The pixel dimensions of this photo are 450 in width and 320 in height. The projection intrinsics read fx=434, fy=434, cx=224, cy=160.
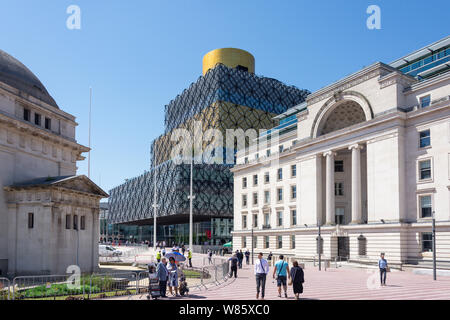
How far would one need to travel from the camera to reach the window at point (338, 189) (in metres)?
55.7

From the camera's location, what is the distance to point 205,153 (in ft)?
387

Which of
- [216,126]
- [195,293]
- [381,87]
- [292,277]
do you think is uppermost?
[216,126]

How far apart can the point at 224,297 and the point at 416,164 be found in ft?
97.4

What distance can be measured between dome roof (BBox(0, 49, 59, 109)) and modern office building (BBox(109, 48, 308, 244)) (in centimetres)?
6071

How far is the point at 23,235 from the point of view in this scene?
110ft

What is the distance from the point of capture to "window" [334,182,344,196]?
55700 millimetres

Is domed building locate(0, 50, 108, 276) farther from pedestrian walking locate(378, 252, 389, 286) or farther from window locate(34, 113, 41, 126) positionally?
pedestrian walking locate(378, 252, 389, 286)

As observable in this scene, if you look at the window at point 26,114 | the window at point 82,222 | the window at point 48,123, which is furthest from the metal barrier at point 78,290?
the window at point 48,123

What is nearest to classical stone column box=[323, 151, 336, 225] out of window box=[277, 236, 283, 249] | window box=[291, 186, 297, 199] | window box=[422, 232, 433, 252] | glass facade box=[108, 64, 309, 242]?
window box=[291, 186, 297, 199]

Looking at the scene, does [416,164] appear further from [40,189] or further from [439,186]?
[40,189]

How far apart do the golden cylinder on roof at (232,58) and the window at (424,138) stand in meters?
91.7

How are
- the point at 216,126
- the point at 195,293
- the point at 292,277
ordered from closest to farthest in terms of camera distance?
1. the point at 292,277
2. the point at 195,293
3. the point at 216,126

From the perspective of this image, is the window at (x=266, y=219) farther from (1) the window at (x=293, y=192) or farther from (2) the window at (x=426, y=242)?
(2) the window at (x=426, y=242)
